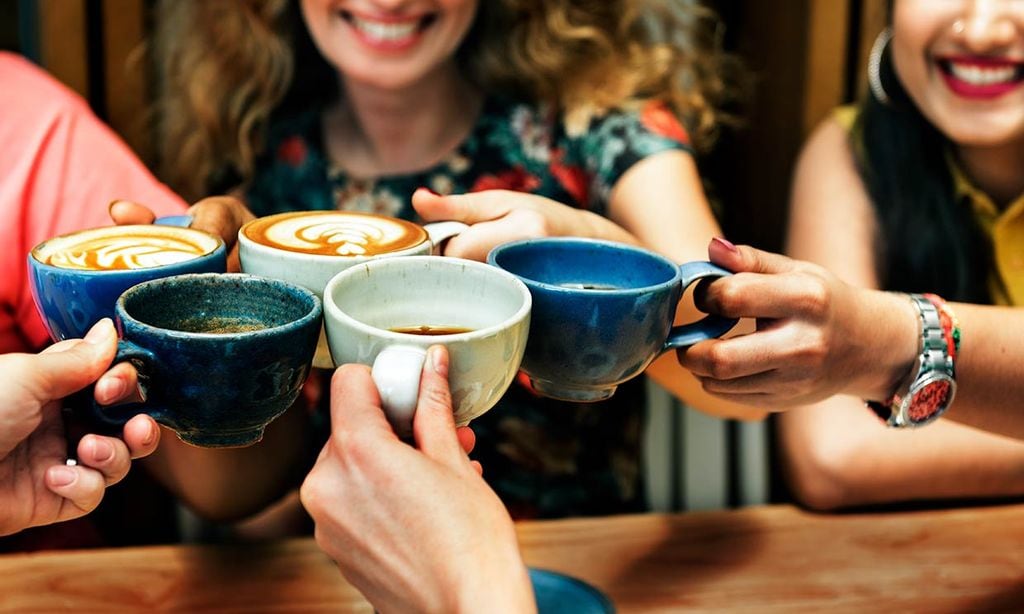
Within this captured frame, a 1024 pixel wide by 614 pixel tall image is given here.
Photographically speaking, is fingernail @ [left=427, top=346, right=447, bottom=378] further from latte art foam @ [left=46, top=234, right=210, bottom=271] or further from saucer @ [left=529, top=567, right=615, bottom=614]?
saucer @ [left=529, top=567, right=615, bottom=614]

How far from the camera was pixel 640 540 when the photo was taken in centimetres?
122

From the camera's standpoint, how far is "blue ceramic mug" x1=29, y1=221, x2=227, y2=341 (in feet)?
2.61

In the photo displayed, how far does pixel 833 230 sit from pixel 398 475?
107cm

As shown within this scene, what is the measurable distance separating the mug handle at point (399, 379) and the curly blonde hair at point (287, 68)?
1076 mm

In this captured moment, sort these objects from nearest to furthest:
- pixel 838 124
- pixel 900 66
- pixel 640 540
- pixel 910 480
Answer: pixel 640 540 → pixel 910 480 → pixel 900 66 → pixel 838 124

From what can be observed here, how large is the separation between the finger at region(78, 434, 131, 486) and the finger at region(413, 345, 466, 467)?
22 cm

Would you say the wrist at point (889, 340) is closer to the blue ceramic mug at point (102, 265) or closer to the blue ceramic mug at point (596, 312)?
the blue ceramic mug at point (596, 312)

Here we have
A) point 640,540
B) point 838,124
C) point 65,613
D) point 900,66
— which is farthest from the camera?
point 838,124

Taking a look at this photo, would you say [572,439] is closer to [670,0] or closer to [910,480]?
[910,480]

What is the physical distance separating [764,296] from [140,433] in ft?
1.73

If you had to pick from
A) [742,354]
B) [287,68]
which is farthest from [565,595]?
[287,68]

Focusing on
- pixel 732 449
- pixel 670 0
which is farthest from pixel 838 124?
pixel 732 449

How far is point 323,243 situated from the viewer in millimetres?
894

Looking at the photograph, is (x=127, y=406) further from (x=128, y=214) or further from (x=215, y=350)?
(x=128, y=214)
